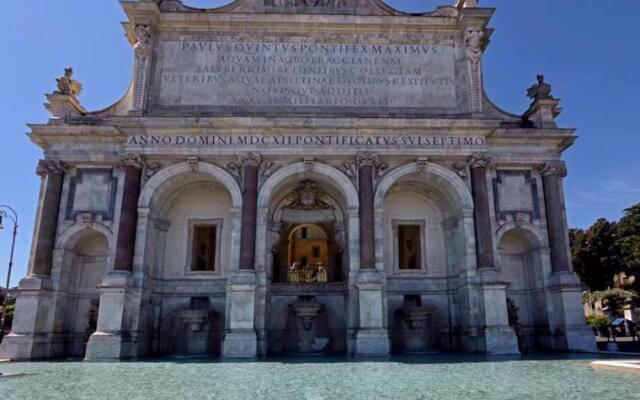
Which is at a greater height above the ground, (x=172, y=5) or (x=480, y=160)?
(x=172, y=5)

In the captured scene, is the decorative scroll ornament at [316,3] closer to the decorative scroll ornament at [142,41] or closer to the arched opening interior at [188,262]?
the decorative scroll ornament at [142,41]

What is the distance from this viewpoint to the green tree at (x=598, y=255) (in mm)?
50938

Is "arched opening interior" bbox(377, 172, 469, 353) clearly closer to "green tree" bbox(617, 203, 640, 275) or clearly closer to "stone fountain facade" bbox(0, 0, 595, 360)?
"stone fountain facade" bbox(0, 0, 595, 360)

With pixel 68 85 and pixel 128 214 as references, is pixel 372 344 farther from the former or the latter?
pixel 68 85

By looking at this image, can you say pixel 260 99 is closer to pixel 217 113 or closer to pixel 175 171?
pixel 217 113

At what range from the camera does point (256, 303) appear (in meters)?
19.0

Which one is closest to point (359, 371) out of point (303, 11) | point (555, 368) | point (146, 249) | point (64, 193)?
point (555, 368)

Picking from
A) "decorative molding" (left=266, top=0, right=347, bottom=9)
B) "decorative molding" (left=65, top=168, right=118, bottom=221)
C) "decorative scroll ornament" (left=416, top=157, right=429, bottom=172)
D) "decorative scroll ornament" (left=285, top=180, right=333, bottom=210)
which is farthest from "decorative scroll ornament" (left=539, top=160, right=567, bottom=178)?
"decorative molding" (left=65, top=168, right=118, bottom=221)

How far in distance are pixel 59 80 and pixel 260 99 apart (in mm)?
9793

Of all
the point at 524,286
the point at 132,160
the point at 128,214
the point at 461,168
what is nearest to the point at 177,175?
the point at 132,160

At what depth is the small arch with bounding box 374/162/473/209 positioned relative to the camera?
20.8 m

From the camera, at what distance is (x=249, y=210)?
20.1 m

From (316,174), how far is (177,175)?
20.2ft

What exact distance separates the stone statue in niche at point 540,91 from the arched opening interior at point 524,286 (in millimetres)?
6812
